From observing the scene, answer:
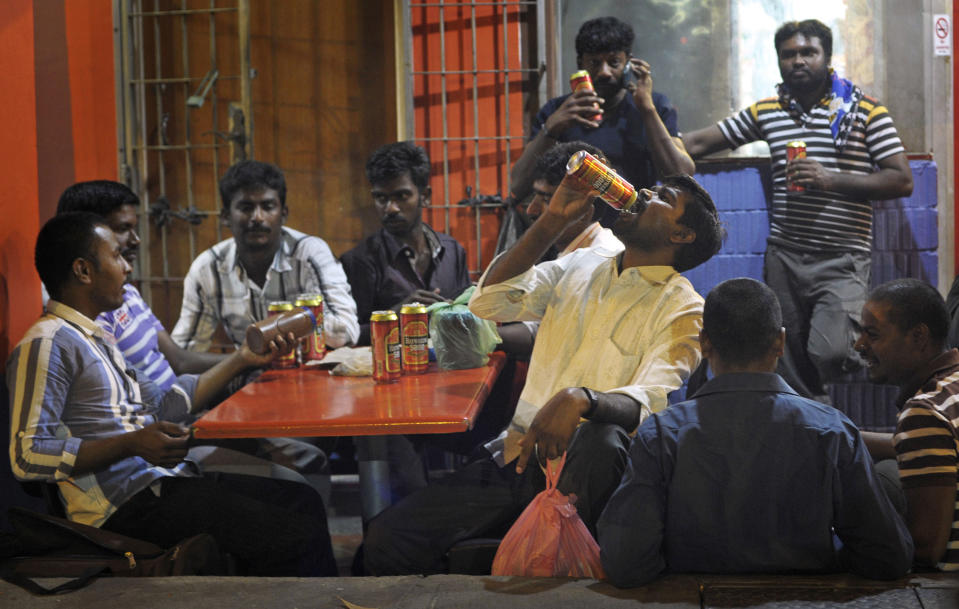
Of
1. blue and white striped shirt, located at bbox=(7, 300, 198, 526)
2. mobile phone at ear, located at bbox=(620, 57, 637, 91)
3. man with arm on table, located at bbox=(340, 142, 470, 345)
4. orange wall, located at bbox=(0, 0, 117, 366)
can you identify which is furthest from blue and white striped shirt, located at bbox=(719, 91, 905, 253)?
orange wall, located at bbox=(0, 0, 117, 366)

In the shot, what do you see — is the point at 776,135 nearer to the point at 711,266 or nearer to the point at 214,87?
the point at 711,266

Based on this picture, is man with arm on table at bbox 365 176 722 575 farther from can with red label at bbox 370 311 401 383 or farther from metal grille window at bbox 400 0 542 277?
metal grille window at bbox 400 0 542 277

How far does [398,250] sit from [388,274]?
111 millimetres

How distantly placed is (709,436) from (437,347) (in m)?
1.23

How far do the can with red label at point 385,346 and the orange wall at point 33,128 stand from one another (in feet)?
4.22

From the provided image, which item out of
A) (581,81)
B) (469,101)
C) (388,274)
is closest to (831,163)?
(581,81)

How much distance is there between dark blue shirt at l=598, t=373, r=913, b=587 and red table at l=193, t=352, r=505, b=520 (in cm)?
55

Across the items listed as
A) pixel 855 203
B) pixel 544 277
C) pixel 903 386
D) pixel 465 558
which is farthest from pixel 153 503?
pixel 855 203

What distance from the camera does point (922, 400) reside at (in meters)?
2.32

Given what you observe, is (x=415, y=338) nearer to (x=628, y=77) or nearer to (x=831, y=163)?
(x=628, y=77)

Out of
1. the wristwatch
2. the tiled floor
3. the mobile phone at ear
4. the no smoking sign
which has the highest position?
the no smoking sign

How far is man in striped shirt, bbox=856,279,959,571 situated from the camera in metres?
2.27

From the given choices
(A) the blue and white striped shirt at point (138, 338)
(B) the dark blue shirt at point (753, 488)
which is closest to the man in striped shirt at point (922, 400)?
(B) the dark blue shirt at point (753, 488)

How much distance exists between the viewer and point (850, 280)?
428 cm
